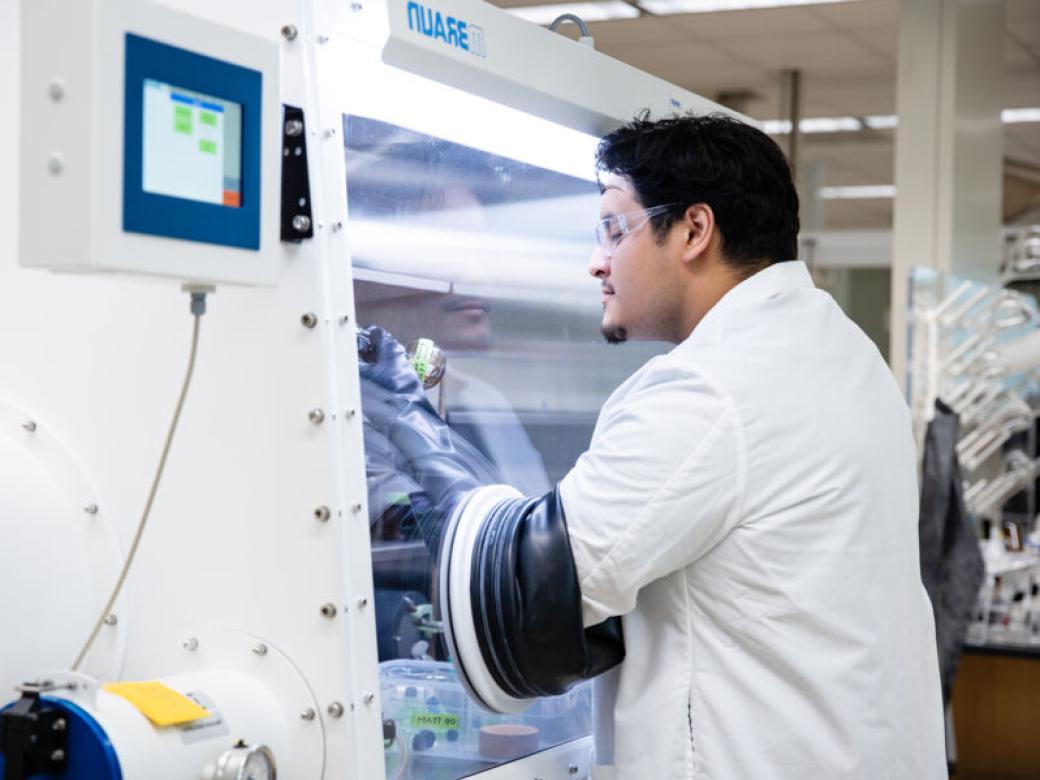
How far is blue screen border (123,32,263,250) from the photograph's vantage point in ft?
3.85

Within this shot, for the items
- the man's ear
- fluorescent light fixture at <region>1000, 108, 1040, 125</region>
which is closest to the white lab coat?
the man's ear

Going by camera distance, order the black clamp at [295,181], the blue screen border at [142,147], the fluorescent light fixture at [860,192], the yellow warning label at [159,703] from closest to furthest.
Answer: the blue screen border at [142,147], the yellow warning label at [159,703], the black clamp at [295,181], the fluorescent light fixture at [860,192]

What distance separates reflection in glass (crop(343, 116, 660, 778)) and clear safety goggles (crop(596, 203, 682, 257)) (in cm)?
16

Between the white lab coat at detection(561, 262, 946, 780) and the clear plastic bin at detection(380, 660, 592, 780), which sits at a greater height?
the white lab coat at detection(561, 262, 946, 780)

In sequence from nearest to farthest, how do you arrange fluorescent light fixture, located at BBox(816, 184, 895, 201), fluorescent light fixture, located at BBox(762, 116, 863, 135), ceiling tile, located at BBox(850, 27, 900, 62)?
ceiling tile, located at BBox(850, 27, 900, 62)
fluorescent light fixture, located at BBox(762, 116, 863, 135)
fluorescent light fixture, located at BBox(816, 184, 895, 201)

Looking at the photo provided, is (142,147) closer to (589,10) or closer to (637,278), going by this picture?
(637,278)

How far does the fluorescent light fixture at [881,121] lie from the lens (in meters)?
8.41

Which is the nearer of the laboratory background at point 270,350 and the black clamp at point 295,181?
the laboratory background at point 270,350

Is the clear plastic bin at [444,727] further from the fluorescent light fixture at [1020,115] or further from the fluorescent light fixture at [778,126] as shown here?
the fluorescent light fixture at [1020,115]

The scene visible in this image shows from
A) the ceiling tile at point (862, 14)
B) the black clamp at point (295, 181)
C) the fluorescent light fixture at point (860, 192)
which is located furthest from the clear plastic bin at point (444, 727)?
the fluorescent light fixture at point (860, 192)

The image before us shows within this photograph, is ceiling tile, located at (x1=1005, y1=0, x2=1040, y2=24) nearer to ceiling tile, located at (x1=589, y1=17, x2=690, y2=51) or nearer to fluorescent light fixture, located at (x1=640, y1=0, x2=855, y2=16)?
fluorescent light fixture, located at (x1=640, y1=0, x2=855, y2=16)

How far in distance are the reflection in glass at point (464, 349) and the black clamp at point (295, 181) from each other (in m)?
0.11

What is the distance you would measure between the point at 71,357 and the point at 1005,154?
8.49 meters

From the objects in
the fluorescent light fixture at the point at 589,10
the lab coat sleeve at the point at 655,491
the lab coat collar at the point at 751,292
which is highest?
the fluorescent light fixture at the point at 589,10
